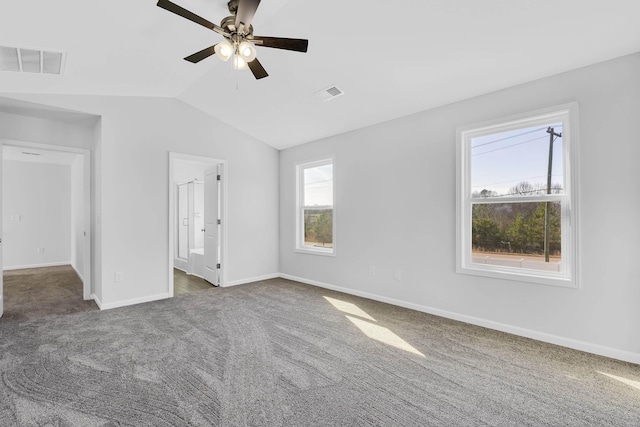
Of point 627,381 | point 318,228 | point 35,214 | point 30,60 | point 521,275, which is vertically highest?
point 30,60

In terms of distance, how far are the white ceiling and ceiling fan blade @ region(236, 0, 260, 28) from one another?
622 mm

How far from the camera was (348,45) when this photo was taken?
9.48ft

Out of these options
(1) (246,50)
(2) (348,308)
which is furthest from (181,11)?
(2) (348,308)

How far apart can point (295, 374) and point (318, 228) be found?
314cm

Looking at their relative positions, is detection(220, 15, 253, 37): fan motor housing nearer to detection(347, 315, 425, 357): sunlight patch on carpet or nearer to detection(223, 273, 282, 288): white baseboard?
detection(347, 315, 425, 357): sunlight patch on carpet

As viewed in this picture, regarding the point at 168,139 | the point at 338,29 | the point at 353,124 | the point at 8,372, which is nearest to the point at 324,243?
the point at 353,124

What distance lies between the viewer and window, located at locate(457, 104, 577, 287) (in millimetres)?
2861

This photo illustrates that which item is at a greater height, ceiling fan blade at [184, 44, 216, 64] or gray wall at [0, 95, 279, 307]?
ceiling fan blade at [184, 44, 216, 64]

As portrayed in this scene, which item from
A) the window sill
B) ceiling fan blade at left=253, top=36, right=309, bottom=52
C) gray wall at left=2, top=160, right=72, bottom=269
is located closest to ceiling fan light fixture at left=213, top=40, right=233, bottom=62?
ceiling fan blade at left=253, top=36, right=309, bottom=52

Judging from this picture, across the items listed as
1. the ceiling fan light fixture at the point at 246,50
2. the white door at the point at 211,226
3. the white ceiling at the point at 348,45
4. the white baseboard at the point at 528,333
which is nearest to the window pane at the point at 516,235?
the white baseboard at the point at 528,333

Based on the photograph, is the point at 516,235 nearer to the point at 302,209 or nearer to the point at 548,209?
the point at 548,209

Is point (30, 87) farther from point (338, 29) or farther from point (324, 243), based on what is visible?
point (324, 243)

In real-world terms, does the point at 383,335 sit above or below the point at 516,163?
below

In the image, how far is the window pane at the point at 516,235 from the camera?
296 cm
